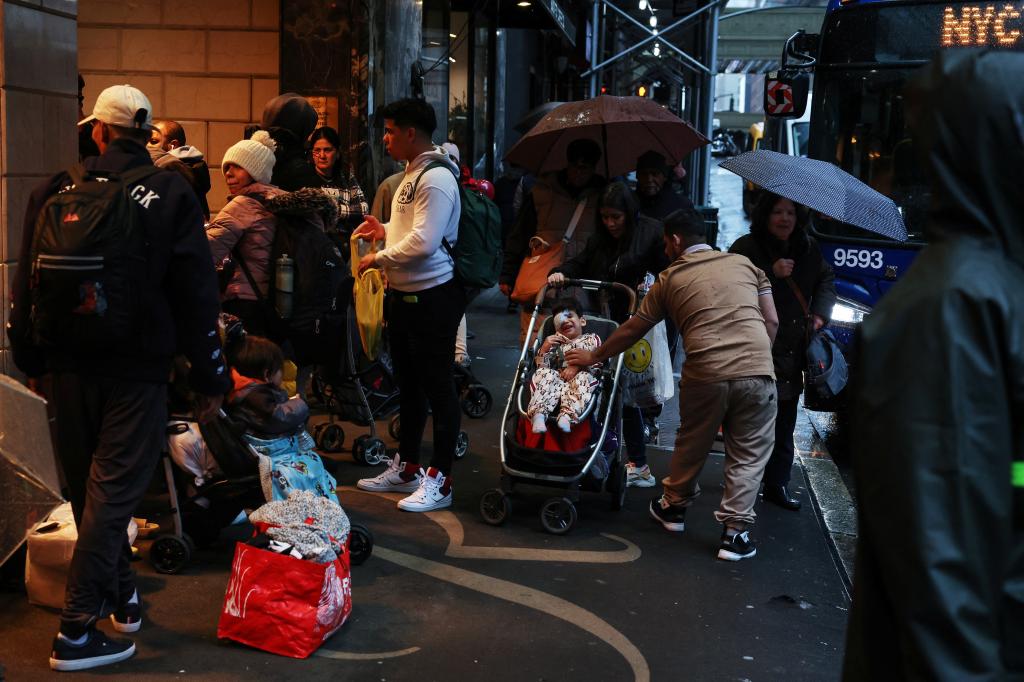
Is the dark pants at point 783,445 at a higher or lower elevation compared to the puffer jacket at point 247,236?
lower

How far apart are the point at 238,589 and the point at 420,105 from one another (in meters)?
2.86

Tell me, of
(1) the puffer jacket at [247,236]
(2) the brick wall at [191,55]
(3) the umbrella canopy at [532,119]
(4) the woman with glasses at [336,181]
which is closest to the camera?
(1) the puffer jacket at [247,236]

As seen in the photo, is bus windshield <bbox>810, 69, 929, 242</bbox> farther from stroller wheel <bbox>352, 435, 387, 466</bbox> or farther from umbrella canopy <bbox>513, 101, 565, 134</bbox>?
stroller wheel <bbox>352, 435, 387, 466</bbox>

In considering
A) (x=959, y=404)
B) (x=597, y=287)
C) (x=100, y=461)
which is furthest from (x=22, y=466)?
(x=597, y=287)

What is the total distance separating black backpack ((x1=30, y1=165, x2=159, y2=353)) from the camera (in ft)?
13.2

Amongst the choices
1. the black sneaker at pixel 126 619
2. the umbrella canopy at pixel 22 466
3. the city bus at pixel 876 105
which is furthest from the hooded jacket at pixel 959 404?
the city bus at pixel 876 105

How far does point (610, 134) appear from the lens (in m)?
8.26

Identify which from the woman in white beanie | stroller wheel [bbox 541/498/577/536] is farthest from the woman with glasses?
stroller wheel [bbox 541/498/577/536]

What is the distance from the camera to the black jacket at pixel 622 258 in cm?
723

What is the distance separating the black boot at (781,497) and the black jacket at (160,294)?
155 inches

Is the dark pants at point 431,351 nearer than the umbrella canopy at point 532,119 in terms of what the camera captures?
Yes

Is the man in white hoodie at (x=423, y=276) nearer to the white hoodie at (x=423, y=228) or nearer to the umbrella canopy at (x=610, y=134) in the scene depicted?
the white hoodie at (x=423, y=228)

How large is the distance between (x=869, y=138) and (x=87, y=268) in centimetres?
698

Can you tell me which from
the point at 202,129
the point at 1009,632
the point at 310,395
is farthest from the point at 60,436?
the point at 202,129
